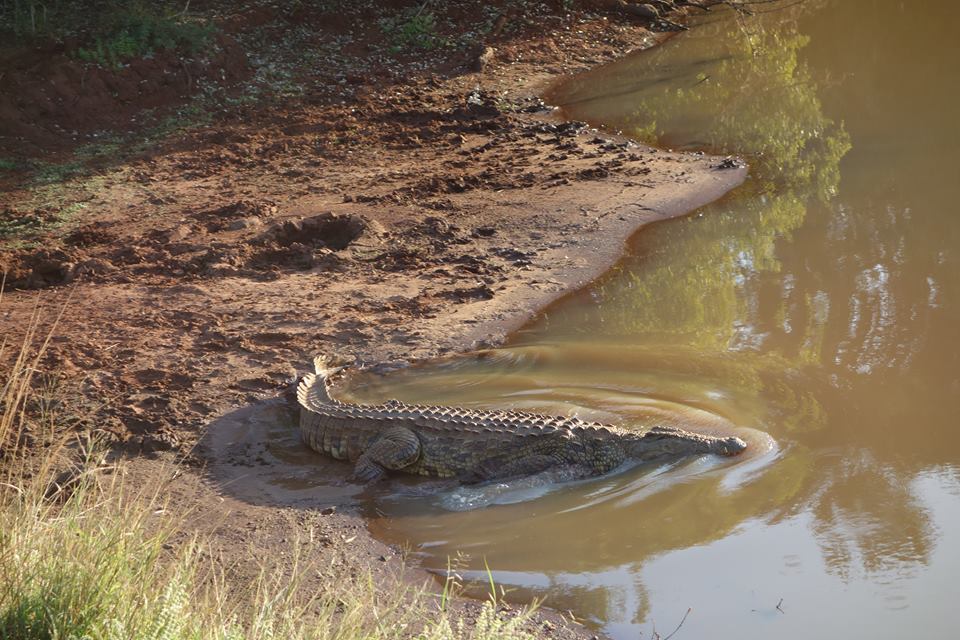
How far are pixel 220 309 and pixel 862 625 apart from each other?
5247 mm

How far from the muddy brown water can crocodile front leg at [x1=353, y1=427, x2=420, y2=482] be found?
160 mm

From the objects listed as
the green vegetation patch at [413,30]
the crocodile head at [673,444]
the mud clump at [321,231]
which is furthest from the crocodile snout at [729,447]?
the green vegetation patch at [413,30]

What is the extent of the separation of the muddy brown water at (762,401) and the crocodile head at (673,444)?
80 mm

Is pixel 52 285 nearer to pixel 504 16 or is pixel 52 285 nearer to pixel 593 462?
pixel 593 462

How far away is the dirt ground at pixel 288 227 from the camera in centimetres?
657

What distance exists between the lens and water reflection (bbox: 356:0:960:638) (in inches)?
198

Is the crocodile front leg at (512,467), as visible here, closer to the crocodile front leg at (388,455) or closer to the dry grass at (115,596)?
the crocodile front leg at (388,455)

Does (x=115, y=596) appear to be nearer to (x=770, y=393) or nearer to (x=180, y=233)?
(x=770, y=393)

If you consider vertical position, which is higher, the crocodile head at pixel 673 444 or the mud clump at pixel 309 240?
the mud clump at pixel 309 240

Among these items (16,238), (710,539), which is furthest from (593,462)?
(16,238)

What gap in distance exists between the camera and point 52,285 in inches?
342

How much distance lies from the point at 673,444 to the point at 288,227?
4.61 m

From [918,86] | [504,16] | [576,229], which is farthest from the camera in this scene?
[504,16]

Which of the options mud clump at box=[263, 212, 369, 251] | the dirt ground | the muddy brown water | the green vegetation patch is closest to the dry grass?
the dirt ground
